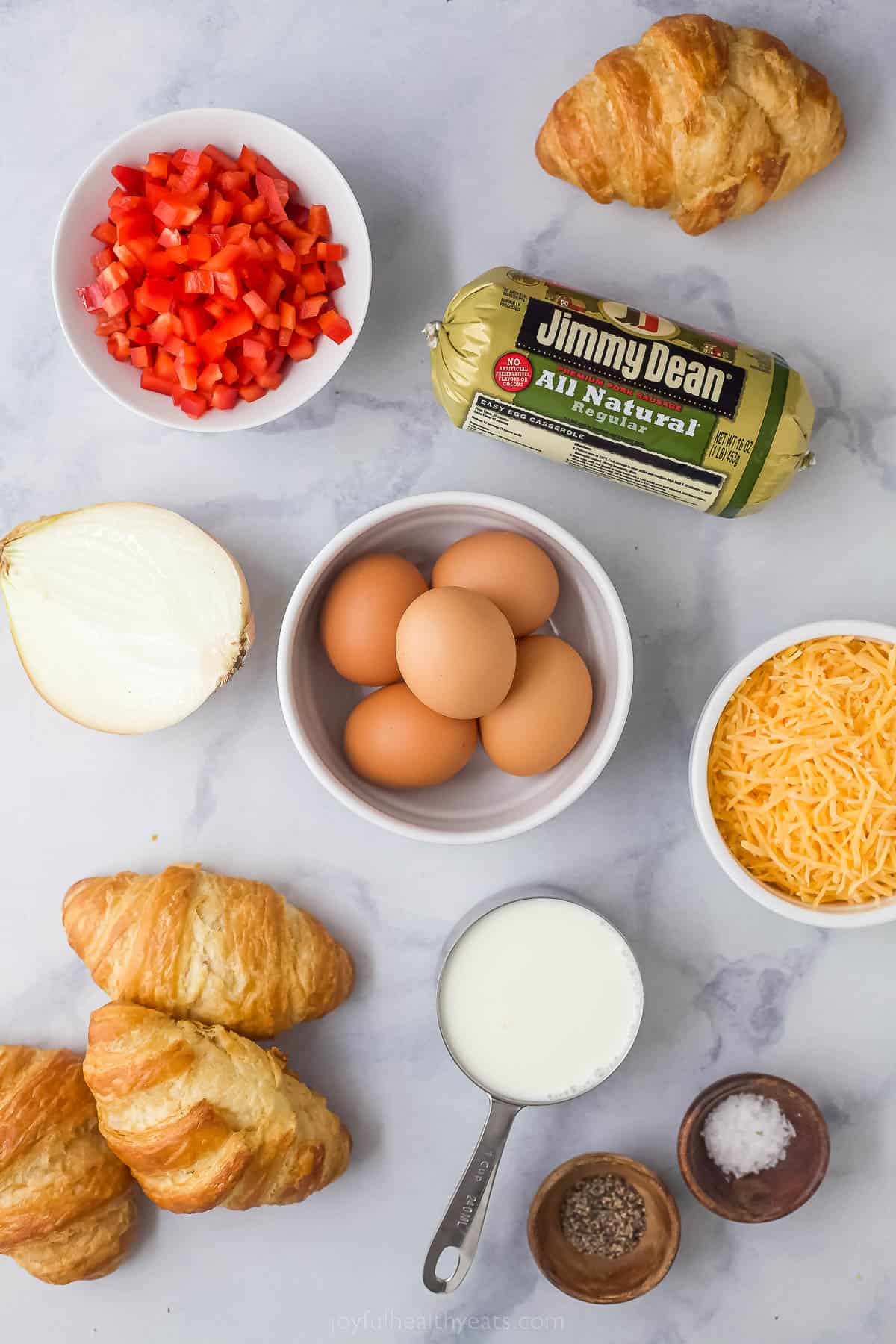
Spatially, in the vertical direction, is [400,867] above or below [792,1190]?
above

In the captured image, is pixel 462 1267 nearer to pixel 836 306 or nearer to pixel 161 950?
pixel 161 950

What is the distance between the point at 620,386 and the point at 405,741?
51cm

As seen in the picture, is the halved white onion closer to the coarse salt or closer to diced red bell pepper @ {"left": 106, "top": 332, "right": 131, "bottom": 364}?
diced red bell pepper @ {"left": 106, "top": 332, "right": 131, "bottom": 364}

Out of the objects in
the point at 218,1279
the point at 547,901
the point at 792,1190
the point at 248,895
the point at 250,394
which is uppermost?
the point at 250,394

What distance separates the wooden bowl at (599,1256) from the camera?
4.47 feet

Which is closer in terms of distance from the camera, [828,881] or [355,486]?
[828,881]

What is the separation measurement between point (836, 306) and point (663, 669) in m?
0.57

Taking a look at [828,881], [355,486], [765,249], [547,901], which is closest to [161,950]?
[547,901]

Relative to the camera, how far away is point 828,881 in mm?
1321

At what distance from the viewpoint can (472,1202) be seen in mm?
1369

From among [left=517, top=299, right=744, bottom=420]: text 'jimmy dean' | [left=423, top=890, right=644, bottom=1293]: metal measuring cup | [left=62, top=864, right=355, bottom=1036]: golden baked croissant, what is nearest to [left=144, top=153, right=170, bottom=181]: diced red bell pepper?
[left=517, top=299, right=744, bottom=420]: text 'jimmy dean'

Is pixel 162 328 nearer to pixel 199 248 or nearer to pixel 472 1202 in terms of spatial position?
pixel 199 248

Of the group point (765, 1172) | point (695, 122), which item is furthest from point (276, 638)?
point (765, 1172)

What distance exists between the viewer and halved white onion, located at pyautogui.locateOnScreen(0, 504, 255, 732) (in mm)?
1404
